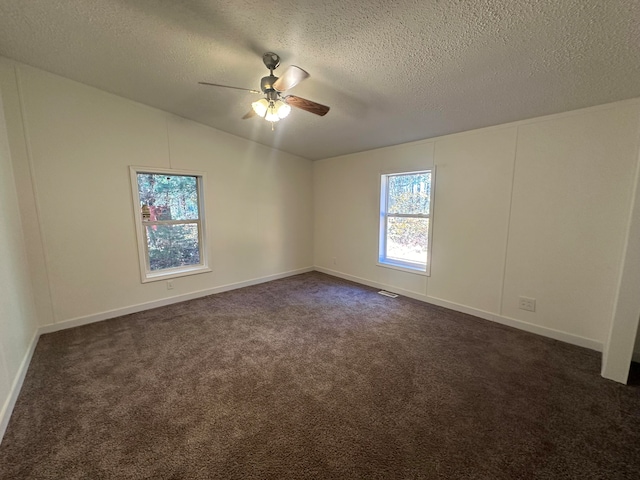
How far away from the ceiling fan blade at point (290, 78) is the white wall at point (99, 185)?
2244mm

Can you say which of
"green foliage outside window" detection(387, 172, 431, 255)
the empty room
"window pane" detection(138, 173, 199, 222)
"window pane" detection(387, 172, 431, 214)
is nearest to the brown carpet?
the empty room

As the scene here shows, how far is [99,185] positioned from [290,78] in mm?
2694

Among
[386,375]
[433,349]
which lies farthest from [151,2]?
[433,349]

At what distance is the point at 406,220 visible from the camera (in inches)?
156

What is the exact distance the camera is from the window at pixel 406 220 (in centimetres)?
Result: 370

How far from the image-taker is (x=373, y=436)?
5.14 ft

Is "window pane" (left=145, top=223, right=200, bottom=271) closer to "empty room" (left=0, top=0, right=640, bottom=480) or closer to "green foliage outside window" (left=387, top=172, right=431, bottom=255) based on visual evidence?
"empty room" (left=0, top=0, right=640, bottom=480)

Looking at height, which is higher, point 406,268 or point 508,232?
point 508,232

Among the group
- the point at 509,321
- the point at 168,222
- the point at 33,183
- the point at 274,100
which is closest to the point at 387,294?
the point at 509,321

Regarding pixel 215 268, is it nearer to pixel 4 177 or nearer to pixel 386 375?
pixel 4 177

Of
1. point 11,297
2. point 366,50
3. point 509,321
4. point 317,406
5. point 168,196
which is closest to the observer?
point 317,406

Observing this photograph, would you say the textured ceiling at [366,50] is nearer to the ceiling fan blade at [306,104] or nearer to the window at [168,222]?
the ceiling fan blade at [306,104]

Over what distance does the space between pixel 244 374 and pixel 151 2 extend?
273 centimetres

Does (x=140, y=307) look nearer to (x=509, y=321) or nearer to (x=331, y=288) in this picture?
(x=331, y=288)
